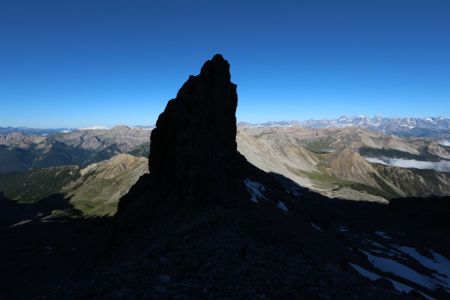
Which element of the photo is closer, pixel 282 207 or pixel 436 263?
pixel 282 207

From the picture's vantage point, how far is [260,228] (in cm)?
3628

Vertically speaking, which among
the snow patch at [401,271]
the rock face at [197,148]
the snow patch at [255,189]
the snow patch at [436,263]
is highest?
the rock face at [197,148]

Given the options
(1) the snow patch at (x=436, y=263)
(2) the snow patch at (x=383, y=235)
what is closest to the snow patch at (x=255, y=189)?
(1) the snow patch at (x=436, y=263)

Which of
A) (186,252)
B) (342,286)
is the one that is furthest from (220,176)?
(342,286)

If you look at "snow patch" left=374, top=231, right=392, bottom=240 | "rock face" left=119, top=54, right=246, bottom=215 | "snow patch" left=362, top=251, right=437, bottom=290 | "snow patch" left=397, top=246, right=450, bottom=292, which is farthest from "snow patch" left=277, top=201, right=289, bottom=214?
"snow patch" left=374, top=231, right=392, bottom=240

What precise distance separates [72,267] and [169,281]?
107612 mm

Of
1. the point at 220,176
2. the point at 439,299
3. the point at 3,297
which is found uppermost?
the point at 220,176

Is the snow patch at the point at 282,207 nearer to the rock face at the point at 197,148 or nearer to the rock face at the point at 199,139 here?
the rock face at the point at 197,148

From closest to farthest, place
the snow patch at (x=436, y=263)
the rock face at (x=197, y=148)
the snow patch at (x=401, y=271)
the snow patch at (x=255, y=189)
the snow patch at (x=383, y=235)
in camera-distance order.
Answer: the rock face at (x=197, y=148)
the snow patch at (x=255, y=189)
the snow patch at (x=401, y=271)
the snow patch at (x=436, y=263)
the snow patch at (x=383, y=235)

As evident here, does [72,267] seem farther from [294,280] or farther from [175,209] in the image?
[294,280]

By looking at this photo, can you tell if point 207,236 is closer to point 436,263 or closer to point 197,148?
point 197,148

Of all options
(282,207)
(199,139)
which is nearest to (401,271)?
(282,207)

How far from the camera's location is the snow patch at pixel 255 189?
55.6 metres

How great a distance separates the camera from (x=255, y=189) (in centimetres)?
6272
